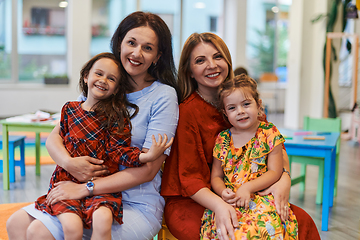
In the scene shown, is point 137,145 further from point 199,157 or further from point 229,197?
point 229,197

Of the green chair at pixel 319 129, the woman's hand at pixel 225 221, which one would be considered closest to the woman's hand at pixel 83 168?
the woman's hand at pixel 225 221

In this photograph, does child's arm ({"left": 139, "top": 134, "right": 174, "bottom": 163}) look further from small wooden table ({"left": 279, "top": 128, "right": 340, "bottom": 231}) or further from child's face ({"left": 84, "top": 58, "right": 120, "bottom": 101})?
small wooden table ({"left": 279, "top": 128, "right": 340, "bottom": 231})

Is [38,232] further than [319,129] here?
No

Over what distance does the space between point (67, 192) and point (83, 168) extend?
111 millimetres

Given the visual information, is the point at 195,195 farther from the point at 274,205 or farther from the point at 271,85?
the point at 271,85

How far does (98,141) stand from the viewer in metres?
1.54

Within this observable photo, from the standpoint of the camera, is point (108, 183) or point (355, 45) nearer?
point (108, 183)

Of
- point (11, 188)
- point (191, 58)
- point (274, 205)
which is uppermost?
point (191, 58)

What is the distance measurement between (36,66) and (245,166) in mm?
7020

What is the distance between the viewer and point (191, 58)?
5.71ft

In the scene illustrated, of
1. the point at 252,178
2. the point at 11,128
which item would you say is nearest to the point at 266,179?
the point at 252,178

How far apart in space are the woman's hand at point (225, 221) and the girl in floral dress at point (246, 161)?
0.08ft

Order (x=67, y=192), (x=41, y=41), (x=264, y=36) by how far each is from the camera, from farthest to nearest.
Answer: (x=264, y=36), (x=41, y=41), (x=67, y=192)

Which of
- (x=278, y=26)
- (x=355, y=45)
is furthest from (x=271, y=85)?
(x=355, y=45)
